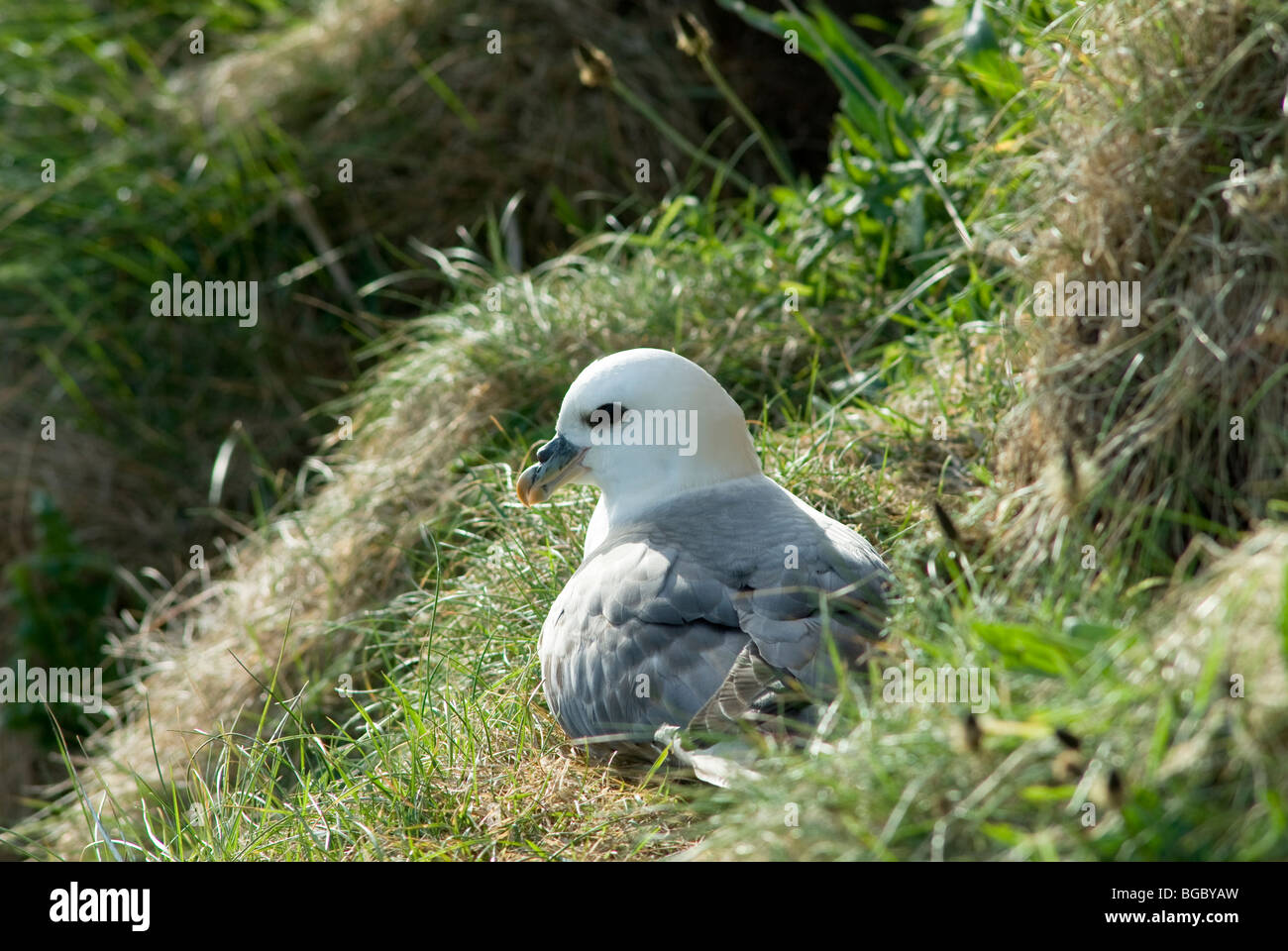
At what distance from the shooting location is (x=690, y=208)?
5.25 m

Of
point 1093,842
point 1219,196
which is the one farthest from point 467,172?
point 1093,842

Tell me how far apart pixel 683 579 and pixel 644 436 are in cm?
53

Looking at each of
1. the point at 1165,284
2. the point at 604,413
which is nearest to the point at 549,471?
the point at 604,413

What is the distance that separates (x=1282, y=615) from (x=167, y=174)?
5.77 m

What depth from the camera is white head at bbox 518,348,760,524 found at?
11.2 ft

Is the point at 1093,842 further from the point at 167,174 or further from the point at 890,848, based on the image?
the point at 167,174
